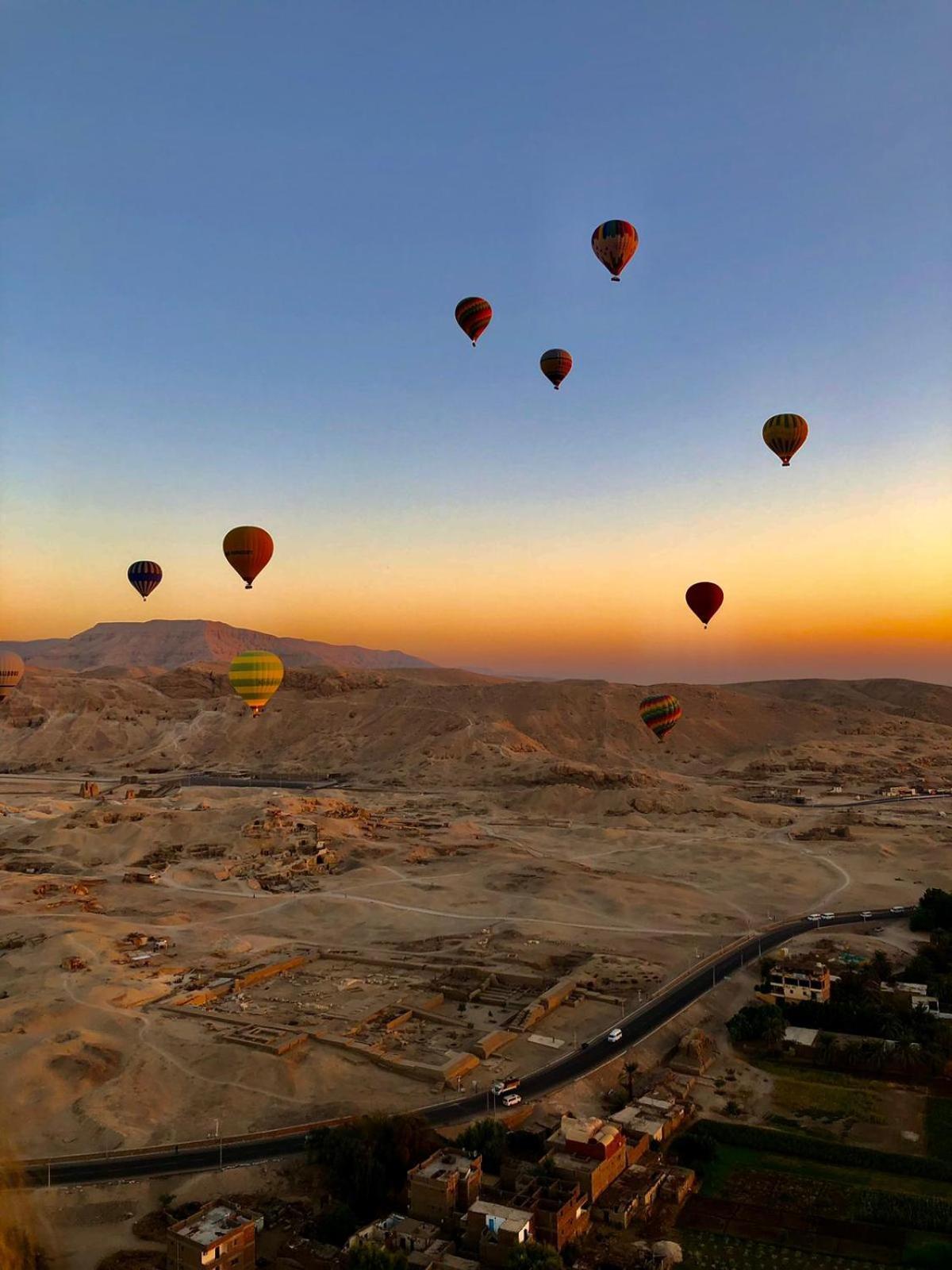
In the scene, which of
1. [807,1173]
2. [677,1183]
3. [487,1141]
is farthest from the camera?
[807,1173]

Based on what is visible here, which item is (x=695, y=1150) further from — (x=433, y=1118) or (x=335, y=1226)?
(x=335, y=1226)

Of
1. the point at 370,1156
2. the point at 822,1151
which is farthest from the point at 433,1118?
the point at 822,1151

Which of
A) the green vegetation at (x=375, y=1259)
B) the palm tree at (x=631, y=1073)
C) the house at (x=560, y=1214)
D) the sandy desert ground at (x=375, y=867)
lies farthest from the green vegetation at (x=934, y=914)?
the green vegetation at (x=375, y=1259)

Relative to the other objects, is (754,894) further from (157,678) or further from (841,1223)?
(157,678)

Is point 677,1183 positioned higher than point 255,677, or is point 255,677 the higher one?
point 255,677

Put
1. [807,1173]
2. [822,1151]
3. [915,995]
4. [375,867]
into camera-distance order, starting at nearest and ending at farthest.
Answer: [807,1173], [822,1151], [915,995], [375,867]

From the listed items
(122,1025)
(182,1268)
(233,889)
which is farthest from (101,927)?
(182,1268)

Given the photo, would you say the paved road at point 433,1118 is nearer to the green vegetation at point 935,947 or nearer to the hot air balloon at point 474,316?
the green vegetation at point 935,947

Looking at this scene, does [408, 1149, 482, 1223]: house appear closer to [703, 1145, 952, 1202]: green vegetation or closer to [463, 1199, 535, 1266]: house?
[463, 1199, 535, 1266]: house
